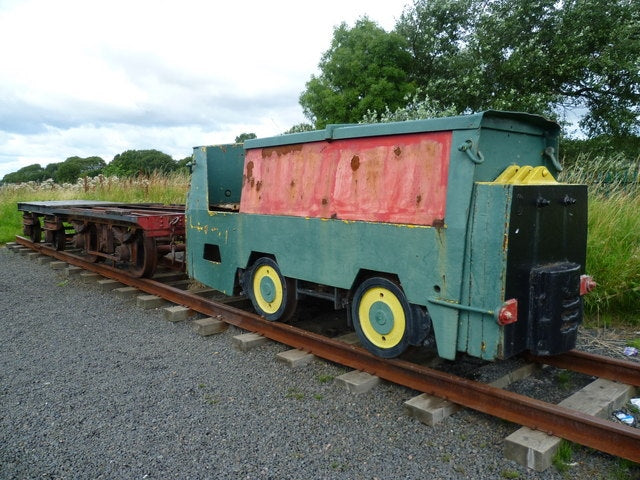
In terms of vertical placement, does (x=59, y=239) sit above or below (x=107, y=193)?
below

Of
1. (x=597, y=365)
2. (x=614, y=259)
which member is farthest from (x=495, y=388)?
(x=614, y=259)

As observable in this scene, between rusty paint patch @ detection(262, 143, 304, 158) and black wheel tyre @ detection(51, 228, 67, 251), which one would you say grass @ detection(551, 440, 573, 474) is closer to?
rusty paint patch @ detection(262, 143, 304, 158)

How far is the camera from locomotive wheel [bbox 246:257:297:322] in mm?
4906

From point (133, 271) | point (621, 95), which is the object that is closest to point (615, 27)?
point (621, 95)

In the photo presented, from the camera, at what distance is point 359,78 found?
26.5m

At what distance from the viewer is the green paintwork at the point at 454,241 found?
322 centimetres

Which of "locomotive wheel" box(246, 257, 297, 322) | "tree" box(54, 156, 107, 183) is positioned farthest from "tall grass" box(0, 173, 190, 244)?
"tree" box(54, 156, 107, 183)

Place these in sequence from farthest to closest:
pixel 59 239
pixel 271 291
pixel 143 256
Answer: pixel 59 239 < pixel 143 256 < pixel 271 291

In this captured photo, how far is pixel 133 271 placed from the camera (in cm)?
764

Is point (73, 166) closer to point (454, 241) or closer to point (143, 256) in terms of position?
point (143, 256)

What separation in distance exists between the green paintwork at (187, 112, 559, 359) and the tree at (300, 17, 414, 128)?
71.0ft

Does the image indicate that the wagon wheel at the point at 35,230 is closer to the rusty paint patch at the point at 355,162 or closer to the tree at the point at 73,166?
the rusty paint patch at the point at 355,162

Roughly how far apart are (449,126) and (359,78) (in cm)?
2438

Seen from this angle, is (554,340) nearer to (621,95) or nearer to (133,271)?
(133,271)
